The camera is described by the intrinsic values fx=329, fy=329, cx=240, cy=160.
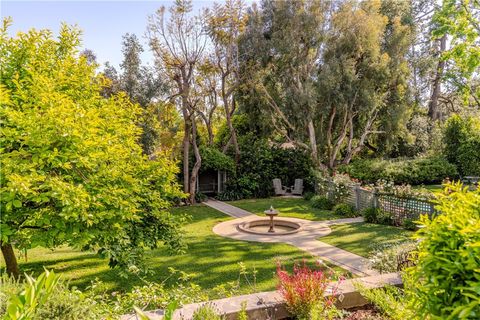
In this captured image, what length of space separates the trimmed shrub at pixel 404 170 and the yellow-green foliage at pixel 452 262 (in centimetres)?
1892

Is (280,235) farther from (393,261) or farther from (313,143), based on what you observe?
(313,143)

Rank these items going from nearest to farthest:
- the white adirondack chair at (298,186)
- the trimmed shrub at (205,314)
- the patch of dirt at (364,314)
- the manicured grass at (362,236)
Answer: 1. the trimmed shrub at (205,314)
2. the patch of dirt at (364,314)
3. the manicured grass at (362,236)
4. the white adirondack chair at (298,186)

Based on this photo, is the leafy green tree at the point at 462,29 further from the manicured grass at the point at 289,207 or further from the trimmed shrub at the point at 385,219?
the manicured grass at the point at 289,207

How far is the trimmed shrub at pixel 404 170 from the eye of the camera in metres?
20.3

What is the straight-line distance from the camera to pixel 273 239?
1077 centimetres

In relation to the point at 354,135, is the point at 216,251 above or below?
below

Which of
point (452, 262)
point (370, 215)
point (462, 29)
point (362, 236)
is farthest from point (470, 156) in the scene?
point (452, 262)

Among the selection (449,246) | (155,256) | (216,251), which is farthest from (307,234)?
(449,246)

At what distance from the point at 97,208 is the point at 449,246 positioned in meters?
3.51

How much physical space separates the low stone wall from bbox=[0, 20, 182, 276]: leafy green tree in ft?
4.30

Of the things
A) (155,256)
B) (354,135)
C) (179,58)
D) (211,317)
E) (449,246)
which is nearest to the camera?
(449,246)

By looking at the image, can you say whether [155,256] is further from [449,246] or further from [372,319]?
[449,246]

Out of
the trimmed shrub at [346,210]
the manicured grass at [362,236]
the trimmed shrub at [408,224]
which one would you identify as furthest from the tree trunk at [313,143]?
the trimmed shrub at [408,224]

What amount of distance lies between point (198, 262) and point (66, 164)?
5.79 meters
